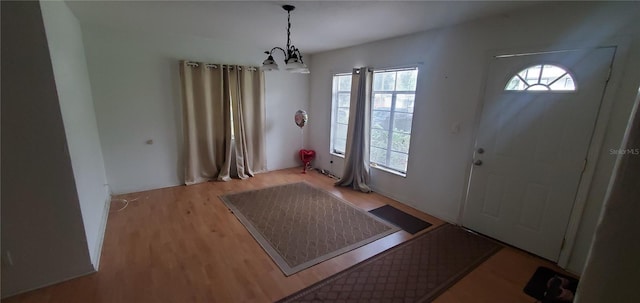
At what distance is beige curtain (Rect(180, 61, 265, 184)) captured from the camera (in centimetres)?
402

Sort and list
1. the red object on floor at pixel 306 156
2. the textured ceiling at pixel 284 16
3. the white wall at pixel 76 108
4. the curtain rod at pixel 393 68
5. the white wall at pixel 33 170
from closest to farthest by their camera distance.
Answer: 1. the white wall at pixel 33 170
2. the white wall at pixel 76 108
3. the textured ceiling at pixel 284 16
4. the curtain rod at pixel 393 68
5. the red object on floor at pixel 306 156

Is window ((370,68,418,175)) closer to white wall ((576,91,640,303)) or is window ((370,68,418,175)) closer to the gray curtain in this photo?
the gray curtain

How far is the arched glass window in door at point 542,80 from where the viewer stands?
7.29ft

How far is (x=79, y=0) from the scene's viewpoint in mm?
2439

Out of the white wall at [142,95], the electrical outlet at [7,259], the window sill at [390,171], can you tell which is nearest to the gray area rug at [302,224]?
the window sill at [390,171]

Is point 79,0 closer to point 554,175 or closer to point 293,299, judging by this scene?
point 293,299

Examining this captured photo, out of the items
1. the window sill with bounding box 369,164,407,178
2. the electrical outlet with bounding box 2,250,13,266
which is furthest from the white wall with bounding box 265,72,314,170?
the electrical outlet with bounding box 2,250,13,266

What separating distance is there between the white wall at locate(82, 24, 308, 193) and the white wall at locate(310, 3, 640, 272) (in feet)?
7.42

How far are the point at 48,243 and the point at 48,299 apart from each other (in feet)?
1.32

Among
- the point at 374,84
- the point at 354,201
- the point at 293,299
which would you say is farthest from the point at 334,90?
the point at 293,299

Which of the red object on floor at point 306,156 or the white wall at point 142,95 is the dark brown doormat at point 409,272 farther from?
the white wall at point 142,95

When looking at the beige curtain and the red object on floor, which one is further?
the red object on floor

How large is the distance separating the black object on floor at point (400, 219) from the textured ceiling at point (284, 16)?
7.69 ft

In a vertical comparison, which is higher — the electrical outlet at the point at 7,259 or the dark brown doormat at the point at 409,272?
the electrical outlet at the point at 7,259
